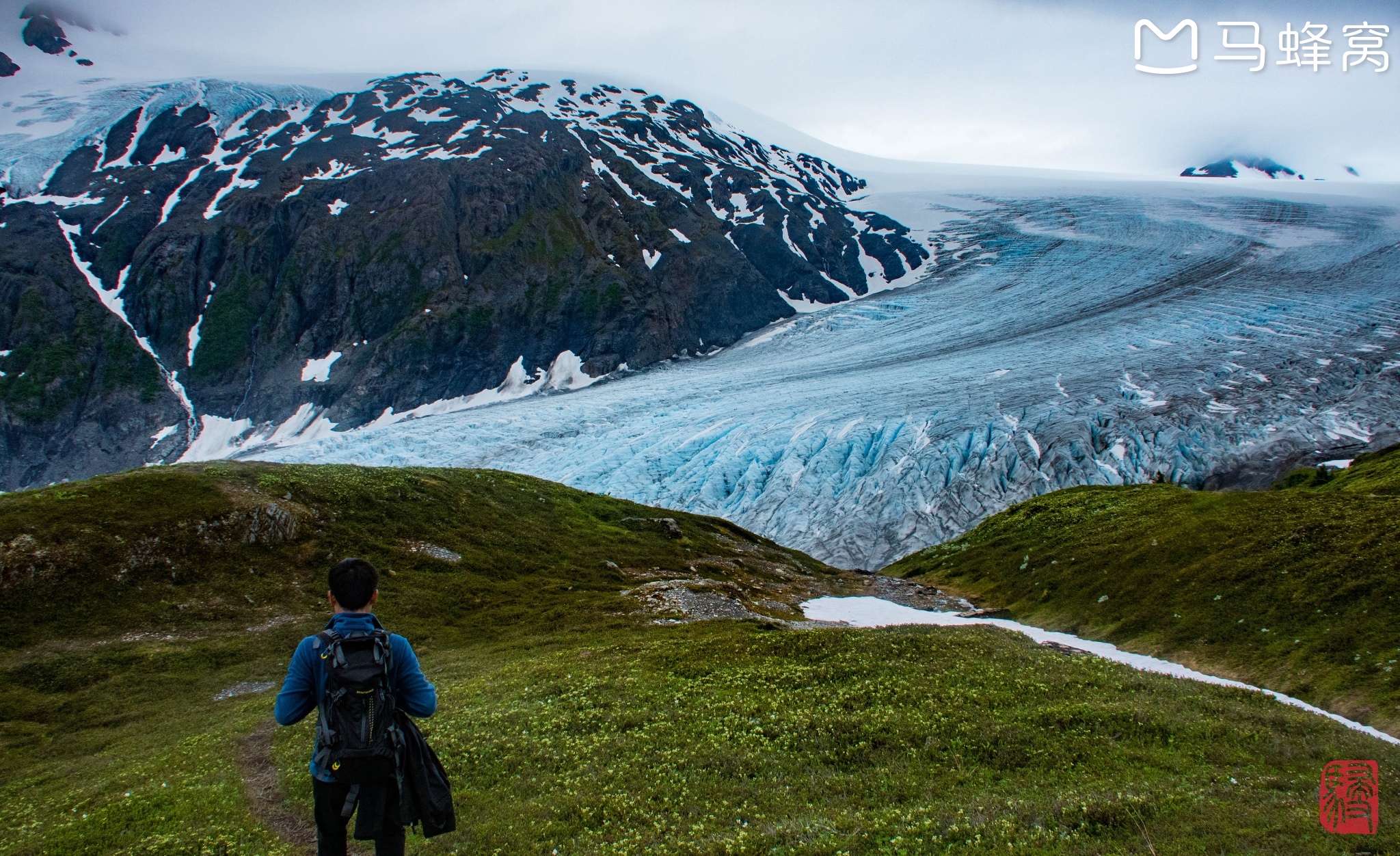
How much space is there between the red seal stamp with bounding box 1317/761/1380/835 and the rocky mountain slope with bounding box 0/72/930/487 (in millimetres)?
152005

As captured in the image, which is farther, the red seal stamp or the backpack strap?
the red seal stamp

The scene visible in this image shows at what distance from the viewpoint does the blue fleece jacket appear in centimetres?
836

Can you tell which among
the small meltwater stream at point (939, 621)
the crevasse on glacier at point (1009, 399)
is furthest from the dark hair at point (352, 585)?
the crevasse on glacier at point (1009, 399)

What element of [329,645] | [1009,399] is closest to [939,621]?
[329,645]

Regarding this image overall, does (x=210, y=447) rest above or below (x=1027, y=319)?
below

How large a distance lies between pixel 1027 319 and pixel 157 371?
16780cm

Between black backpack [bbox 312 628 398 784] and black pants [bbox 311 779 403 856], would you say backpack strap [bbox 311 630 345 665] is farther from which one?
black pants [bbox 311 779 403 856]

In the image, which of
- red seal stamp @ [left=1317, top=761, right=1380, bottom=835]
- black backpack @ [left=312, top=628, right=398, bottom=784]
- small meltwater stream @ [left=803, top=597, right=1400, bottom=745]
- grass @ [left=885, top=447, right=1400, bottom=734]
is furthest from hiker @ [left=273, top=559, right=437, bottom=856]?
grass @ [left=885, top=447, right=1400, bottom=734]

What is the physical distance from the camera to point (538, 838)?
13125 millimetres

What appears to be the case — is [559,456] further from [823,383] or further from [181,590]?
[181,590]

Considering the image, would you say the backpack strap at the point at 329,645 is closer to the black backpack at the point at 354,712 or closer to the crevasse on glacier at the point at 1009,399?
the black backpack at the point at 354,712

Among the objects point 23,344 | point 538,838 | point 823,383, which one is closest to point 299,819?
point 538,838

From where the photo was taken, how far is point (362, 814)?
8344 mm

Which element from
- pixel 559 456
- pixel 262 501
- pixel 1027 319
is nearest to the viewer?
pixel 262 501
